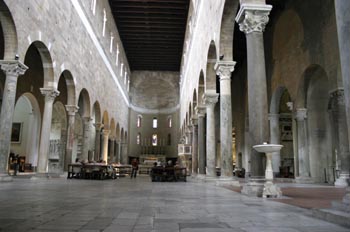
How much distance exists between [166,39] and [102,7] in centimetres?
870

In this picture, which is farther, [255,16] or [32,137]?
[32,137]

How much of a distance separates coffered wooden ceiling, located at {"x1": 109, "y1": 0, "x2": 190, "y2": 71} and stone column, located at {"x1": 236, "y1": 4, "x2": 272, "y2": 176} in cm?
1620

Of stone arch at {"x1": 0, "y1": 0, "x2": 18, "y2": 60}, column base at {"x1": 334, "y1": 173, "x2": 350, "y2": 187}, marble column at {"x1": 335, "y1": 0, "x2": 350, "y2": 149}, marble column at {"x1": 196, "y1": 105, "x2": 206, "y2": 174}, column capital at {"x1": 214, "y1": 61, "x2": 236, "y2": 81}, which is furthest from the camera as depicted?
marble column at {"x1": 196, "y1": 105, "x2": 206, "y2": 174}

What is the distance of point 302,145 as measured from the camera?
12852 mm

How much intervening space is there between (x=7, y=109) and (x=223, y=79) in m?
7.06

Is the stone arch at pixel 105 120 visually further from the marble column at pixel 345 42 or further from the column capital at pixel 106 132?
the marble column at pixel 345 42

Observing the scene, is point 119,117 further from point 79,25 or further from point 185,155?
point 79,25

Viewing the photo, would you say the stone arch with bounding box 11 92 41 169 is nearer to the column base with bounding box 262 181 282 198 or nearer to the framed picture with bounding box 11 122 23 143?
the framed picture with bounding box 11 122 23 143

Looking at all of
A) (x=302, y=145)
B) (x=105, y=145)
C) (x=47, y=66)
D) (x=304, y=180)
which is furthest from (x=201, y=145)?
(x=105, y=145)

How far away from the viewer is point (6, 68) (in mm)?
9625

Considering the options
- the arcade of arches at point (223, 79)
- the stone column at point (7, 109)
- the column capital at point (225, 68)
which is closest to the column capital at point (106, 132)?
the arcade of arches at point (223, 79)

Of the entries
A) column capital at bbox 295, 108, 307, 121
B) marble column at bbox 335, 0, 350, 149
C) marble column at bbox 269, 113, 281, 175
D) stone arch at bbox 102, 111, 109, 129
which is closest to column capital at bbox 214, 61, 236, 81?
column capital at bbox 295, 108, 307, 121

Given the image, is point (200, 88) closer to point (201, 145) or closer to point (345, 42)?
point (201, 145)

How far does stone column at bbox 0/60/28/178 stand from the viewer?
9352 mm
